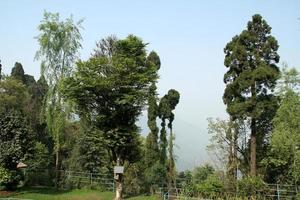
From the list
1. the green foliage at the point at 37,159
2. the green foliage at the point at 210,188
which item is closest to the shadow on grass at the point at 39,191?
the green foliage at the point at 37,159

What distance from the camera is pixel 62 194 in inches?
1107

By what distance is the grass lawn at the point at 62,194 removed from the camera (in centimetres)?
2648

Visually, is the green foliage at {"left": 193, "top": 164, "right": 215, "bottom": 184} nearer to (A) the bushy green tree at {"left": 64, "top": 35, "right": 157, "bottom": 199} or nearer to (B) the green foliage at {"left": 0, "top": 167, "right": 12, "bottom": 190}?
(A) the bushy green tree at {"left": 64, "top": 35, "right": 157, "bottom": 199}

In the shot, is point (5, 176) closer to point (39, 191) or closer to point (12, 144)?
point (12, 144)

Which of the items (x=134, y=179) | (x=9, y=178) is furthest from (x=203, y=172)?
(x=9, y=178)

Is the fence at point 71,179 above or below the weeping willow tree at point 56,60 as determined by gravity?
below

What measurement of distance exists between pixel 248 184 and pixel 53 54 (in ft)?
56.8

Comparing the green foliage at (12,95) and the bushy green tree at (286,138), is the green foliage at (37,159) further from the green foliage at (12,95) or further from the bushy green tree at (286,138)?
the bushy green tree at (286,138)

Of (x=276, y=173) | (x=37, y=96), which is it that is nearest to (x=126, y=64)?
(x=276, y=173)

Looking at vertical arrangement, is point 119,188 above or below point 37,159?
below

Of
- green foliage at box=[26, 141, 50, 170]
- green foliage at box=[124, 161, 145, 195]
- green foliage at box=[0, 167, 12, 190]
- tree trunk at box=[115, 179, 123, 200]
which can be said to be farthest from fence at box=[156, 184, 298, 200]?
green foliage at box=[0, 167, 12, 190]

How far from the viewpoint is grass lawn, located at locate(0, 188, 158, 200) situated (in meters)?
26.5

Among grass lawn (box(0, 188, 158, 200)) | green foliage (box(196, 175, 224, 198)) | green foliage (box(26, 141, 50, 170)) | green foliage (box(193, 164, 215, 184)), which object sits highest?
green foliage (box(26, 141, 50, 170))

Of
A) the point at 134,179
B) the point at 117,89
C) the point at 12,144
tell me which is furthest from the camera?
the point at 134,179
